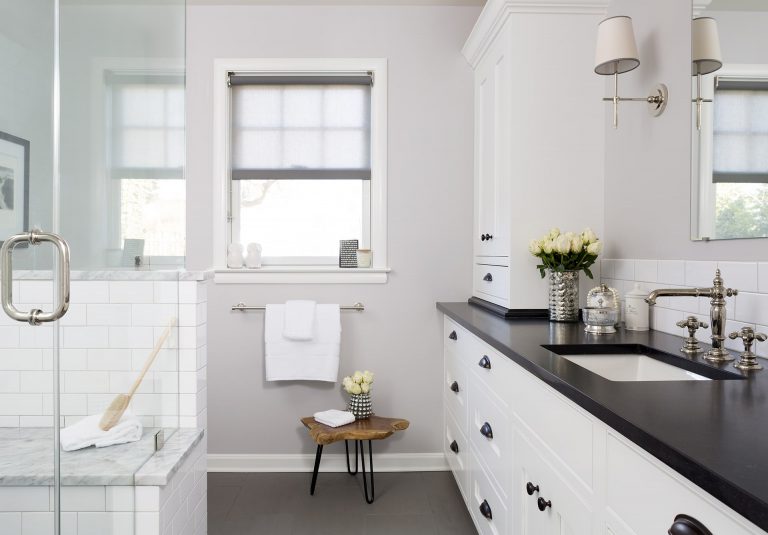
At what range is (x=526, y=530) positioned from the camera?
1.57m

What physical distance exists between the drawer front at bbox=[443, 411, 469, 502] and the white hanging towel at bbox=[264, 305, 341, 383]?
643 millimetres

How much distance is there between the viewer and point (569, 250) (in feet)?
7.48

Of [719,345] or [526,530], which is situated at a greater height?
[719,345]

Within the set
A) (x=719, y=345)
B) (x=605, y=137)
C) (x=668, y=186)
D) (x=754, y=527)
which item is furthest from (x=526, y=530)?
(x=605, y=137)

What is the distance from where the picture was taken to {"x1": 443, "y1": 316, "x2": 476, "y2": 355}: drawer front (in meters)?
2.43

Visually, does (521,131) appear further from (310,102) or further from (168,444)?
(168,444)

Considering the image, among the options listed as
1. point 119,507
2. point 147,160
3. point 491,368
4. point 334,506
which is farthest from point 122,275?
point 334,506

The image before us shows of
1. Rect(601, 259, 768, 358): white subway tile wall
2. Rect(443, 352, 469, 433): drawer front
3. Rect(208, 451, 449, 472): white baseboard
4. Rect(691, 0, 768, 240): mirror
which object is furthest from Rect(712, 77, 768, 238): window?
Rect(208, 451, 449, 472): white baseboard

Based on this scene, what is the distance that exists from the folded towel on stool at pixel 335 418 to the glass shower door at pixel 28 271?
1.55 metres

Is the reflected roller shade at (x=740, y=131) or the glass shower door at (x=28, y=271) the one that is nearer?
the glass shower door at (x=28, y=271)

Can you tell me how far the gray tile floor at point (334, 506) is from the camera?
249 cm

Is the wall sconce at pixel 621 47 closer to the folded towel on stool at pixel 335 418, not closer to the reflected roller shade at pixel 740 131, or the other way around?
the reflected roller shade at pixel 740 131

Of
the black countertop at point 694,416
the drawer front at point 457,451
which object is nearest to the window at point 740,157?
the black countertop at point 694,416

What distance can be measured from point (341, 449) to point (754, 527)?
268 cm
